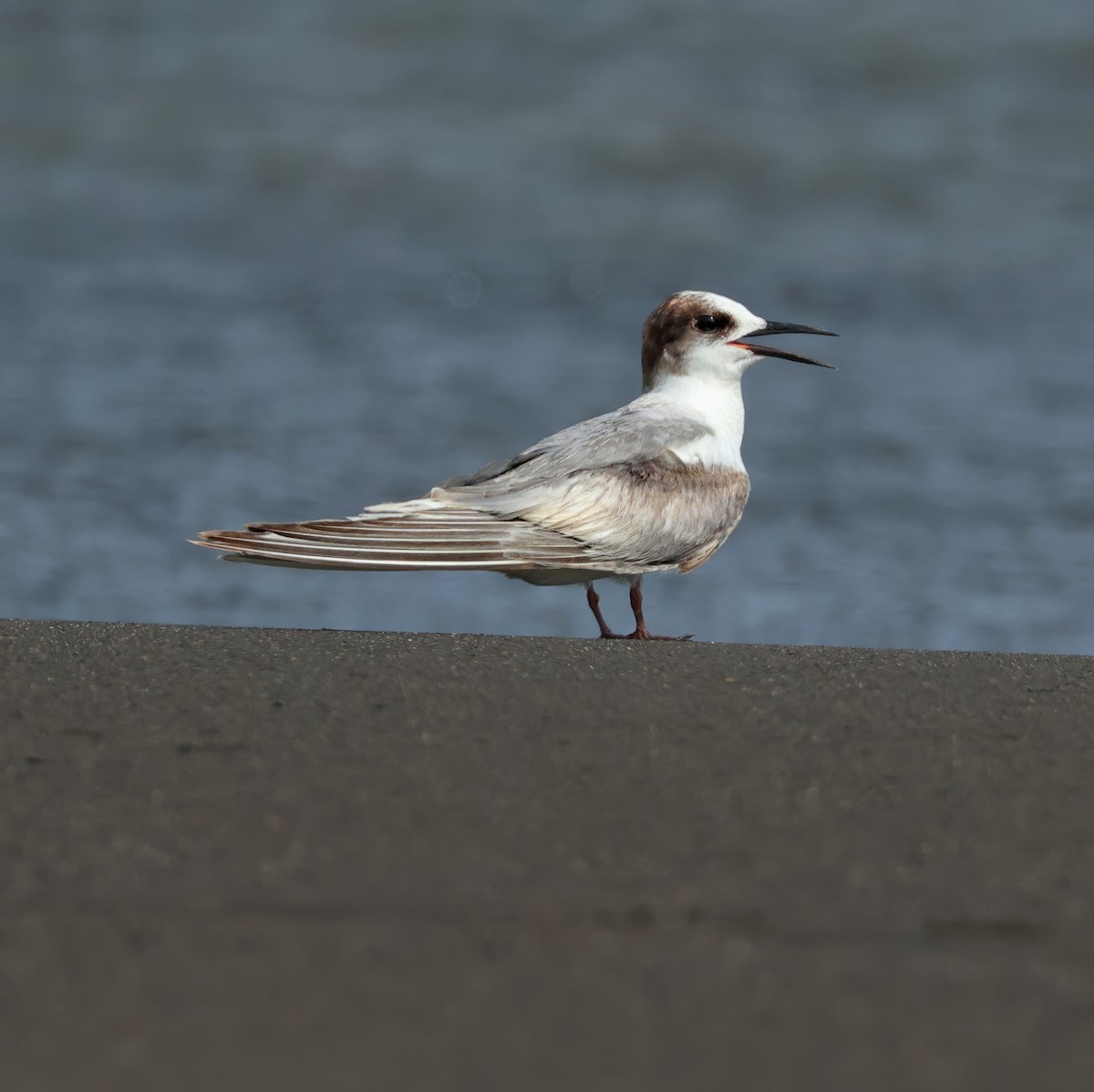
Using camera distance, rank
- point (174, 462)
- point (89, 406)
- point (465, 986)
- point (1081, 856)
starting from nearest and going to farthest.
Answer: point (465, 986) → point (1081, 856) → point (174, 462) → point (89, 406)

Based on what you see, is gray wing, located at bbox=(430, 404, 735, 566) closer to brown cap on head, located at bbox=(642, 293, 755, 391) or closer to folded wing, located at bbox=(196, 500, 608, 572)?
folded wing, located at bbox=(196, 500, 608, 572)

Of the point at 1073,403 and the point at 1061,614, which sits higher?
the point at 1073,403

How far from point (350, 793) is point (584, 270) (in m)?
5.88

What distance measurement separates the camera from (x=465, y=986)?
142cm

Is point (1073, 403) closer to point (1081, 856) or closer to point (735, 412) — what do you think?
point (735, 412)

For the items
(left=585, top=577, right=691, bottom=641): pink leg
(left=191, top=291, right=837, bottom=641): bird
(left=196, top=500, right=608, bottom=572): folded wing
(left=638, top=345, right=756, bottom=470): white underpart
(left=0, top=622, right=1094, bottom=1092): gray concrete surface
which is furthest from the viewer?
(left=638, top=345, right=756, bottom=470): white underpart

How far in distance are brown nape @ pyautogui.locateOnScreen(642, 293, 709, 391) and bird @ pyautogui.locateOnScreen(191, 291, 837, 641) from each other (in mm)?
193

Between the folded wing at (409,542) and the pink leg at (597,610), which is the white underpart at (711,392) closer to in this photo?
the pink leg at (597,610)

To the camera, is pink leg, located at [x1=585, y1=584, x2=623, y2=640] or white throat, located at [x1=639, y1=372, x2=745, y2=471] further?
white throat, located at [x1=639, y1=372, x2=745, y2=471]

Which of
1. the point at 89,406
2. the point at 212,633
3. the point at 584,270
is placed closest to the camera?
the point at 212,633

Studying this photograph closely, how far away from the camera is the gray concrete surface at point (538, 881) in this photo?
131cm

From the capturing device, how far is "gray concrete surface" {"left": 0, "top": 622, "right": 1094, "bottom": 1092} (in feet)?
4.31

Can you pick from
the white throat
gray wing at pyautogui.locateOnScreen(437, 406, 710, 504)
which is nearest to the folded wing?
gray wing at pyautogui.locateOnScreen(437, 406, 710, 504)

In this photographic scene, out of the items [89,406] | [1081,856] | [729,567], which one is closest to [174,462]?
[89,406]
